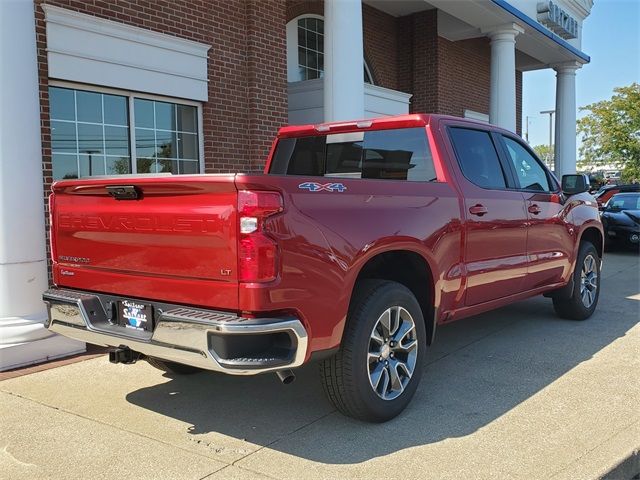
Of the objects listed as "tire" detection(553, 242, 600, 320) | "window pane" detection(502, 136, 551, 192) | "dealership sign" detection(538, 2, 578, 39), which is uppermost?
"dealership sign" detection(538, 2, 578, 39)

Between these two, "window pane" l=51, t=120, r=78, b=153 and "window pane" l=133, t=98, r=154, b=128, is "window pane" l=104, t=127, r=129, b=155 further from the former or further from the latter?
"window pane" l=51, t=120, r=78, b=153

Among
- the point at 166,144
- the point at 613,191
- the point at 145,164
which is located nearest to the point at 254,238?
the point at 145,164

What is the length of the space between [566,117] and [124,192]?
606 inches

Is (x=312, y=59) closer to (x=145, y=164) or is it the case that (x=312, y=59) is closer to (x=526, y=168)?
(x=145, y=164)

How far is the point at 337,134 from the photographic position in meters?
5.29

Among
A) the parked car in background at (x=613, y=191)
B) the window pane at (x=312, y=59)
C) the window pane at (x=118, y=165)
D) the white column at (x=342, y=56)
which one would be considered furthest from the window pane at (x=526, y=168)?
the parked car in background at (x=613, y=191)

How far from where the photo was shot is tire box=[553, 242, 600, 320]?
664 cm

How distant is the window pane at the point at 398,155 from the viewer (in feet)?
15.8

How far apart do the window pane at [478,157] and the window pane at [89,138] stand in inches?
157

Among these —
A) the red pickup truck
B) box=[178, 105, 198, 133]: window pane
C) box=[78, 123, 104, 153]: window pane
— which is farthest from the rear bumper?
box=[178, 105, 198, 133]: window pane

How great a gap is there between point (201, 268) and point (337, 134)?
231cm

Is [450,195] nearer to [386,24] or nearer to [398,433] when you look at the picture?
[398,433]

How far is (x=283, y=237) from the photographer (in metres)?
3.27

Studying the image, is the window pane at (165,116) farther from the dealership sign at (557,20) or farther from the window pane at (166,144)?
the dealership sign at (557,20)
